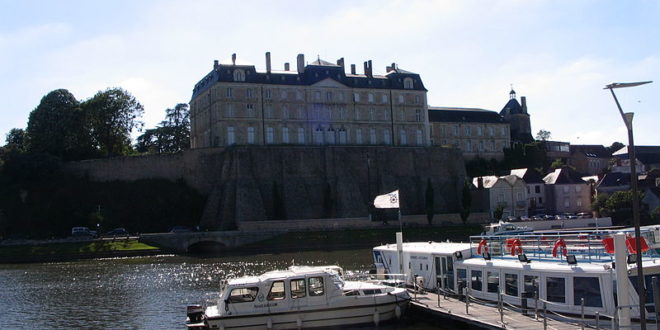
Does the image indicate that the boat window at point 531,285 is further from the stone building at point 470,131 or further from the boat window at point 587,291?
the stone building at point 470,131

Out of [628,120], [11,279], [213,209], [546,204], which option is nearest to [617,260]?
[628,120]

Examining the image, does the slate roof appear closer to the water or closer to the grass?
the grass

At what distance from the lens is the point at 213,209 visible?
245 ft

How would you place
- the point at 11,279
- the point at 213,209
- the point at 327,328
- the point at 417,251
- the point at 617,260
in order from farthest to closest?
the point at 213,209 → the point at 11,279 → the point at 417,251 → the point at 327,328 → the point at 617,260

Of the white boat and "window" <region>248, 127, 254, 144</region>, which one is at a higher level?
"window" <region>248, 127, 254, 144</region>

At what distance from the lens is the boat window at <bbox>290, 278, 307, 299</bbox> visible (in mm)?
24578

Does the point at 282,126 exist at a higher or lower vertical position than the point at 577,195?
higher

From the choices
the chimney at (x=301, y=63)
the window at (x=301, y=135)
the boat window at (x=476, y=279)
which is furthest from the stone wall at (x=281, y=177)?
the boat window at (x=476, y=279)

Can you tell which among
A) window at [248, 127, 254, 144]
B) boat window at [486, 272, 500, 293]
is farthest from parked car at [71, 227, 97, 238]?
boat window at [486, 272, 500, 293]

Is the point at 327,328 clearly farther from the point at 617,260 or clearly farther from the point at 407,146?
the point at 407,146

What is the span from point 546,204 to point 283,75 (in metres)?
38.0

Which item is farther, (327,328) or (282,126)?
(282,126)

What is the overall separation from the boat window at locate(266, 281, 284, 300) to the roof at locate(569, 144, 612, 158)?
327 ft

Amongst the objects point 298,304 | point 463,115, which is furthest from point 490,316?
point 463,115
